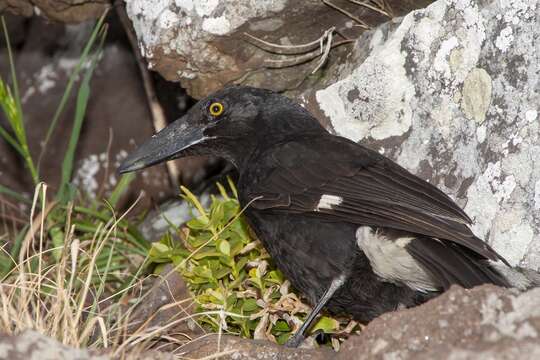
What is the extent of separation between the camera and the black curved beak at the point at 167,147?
5.09 meters

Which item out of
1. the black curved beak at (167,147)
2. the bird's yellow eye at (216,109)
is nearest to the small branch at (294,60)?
the bird's yellow eye at (216,109)

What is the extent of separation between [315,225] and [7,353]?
1.65 m

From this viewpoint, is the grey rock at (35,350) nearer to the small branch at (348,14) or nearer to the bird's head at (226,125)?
the bird's head at (226,125)

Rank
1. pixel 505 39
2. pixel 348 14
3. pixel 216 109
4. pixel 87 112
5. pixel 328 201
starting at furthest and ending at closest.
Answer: pixel 87 112 < pixel 348 14 < pixel 216 109 < pixel 505 39 < pixel 328 201

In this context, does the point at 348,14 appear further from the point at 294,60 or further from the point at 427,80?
the point at 427,80

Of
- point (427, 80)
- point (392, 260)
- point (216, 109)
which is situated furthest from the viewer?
point (216, 109)

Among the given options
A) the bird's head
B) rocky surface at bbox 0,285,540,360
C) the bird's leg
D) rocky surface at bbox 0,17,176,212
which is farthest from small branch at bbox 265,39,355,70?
rocky surface at bbox 0,285,540,360

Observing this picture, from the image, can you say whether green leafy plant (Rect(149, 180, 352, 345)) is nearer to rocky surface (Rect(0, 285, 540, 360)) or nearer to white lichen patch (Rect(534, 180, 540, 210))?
white lichen patch (Rect(534, 180, 540, 210))

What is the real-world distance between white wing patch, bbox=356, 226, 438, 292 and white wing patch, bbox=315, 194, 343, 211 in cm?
16

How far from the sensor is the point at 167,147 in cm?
511

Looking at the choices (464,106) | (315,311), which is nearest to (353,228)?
(315,311)

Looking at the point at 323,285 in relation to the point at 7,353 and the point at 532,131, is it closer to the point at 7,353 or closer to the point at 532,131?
the point at 532,131

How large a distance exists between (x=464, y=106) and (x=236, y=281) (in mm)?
1448

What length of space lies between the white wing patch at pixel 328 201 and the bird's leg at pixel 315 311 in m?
0.32
